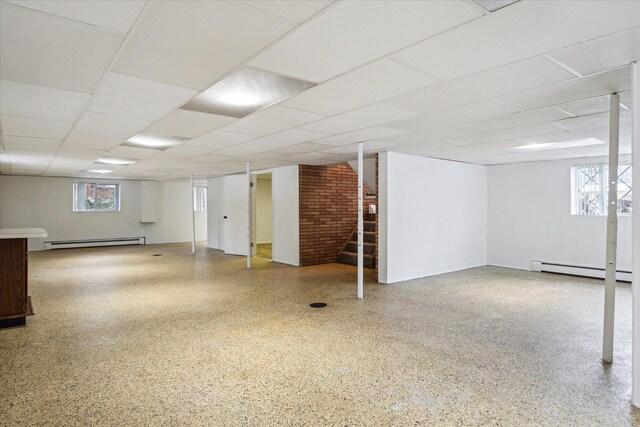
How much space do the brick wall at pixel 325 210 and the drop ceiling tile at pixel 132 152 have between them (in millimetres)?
3157

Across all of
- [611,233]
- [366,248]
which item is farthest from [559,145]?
[366,248]

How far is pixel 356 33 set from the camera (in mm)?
2061

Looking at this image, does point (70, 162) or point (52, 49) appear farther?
point (70, 162)

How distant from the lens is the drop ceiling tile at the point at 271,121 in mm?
3711

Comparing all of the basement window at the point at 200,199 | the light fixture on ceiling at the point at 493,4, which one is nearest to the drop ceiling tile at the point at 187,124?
the light fixture on ceiling at the point at 493,4

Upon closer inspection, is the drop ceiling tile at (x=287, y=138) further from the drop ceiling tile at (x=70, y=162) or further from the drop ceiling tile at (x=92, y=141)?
the drop ceiling tile at (x=70, y=162)

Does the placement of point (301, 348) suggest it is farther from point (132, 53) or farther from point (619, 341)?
point (619, 341)

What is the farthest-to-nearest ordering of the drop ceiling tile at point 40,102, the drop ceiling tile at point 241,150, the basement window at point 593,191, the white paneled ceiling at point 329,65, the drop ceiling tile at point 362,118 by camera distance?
the basement window at point 593,191
the drop ceiling tile at point 241,150
the drop ceiling tile at point 362,118
the drop ceiling tile at point 40,102
the white paneled ceiling at point 329,65

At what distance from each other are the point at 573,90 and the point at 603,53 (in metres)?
0.74

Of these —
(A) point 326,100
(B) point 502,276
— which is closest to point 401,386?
(A) point 326,100

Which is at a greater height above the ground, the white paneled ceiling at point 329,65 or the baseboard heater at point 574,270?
the white paneled ceiling at point 329,65

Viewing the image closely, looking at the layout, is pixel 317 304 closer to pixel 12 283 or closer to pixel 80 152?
pixel 12 283

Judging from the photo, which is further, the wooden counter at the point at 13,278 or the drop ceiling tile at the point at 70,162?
the drop ceiling tile at the point at 70,162

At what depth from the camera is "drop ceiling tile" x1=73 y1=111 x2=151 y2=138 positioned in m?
3.93
